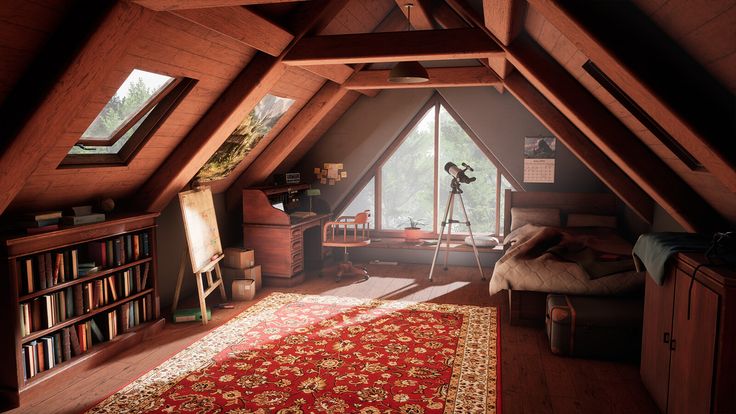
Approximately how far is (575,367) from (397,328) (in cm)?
149

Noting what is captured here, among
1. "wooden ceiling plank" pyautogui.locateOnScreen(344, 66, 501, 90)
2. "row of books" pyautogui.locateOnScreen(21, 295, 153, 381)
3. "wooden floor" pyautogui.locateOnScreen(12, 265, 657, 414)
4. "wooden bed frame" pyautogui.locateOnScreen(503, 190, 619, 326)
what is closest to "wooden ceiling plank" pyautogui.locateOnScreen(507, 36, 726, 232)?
"wooden floor" pyautogui.locateOnScreen(12, 265, 657, 414)

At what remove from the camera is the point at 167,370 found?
3684 mm

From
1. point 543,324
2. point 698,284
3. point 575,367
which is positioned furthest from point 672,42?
point 543,324

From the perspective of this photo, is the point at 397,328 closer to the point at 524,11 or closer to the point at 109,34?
the point at 524,11

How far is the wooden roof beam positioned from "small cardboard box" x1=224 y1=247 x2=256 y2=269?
3.51m

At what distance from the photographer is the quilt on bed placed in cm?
420

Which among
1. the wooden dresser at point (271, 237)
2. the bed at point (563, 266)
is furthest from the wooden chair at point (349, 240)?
the bed at point (563, 266)

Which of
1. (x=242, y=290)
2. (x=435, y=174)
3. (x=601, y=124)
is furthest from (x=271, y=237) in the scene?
(x=601, y=124)

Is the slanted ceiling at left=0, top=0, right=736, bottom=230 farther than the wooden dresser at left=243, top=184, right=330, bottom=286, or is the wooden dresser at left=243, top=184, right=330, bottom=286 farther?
the wooden dresser at left=243, top=184, right=330, bottom=286

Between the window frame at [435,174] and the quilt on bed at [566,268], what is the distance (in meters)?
1.88

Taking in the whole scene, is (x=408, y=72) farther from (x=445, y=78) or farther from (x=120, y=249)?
(x=120, y=249)

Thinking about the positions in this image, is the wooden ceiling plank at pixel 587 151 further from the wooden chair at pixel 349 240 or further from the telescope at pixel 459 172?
the wooden chair at pixel 349 240

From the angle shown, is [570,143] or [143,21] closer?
[143,21]

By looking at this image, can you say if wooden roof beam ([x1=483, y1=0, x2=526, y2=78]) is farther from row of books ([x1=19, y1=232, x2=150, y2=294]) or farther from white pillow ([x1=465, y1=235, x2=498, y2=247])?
white pillow ([x1=465, y1=235, x2=498, y2=247])
